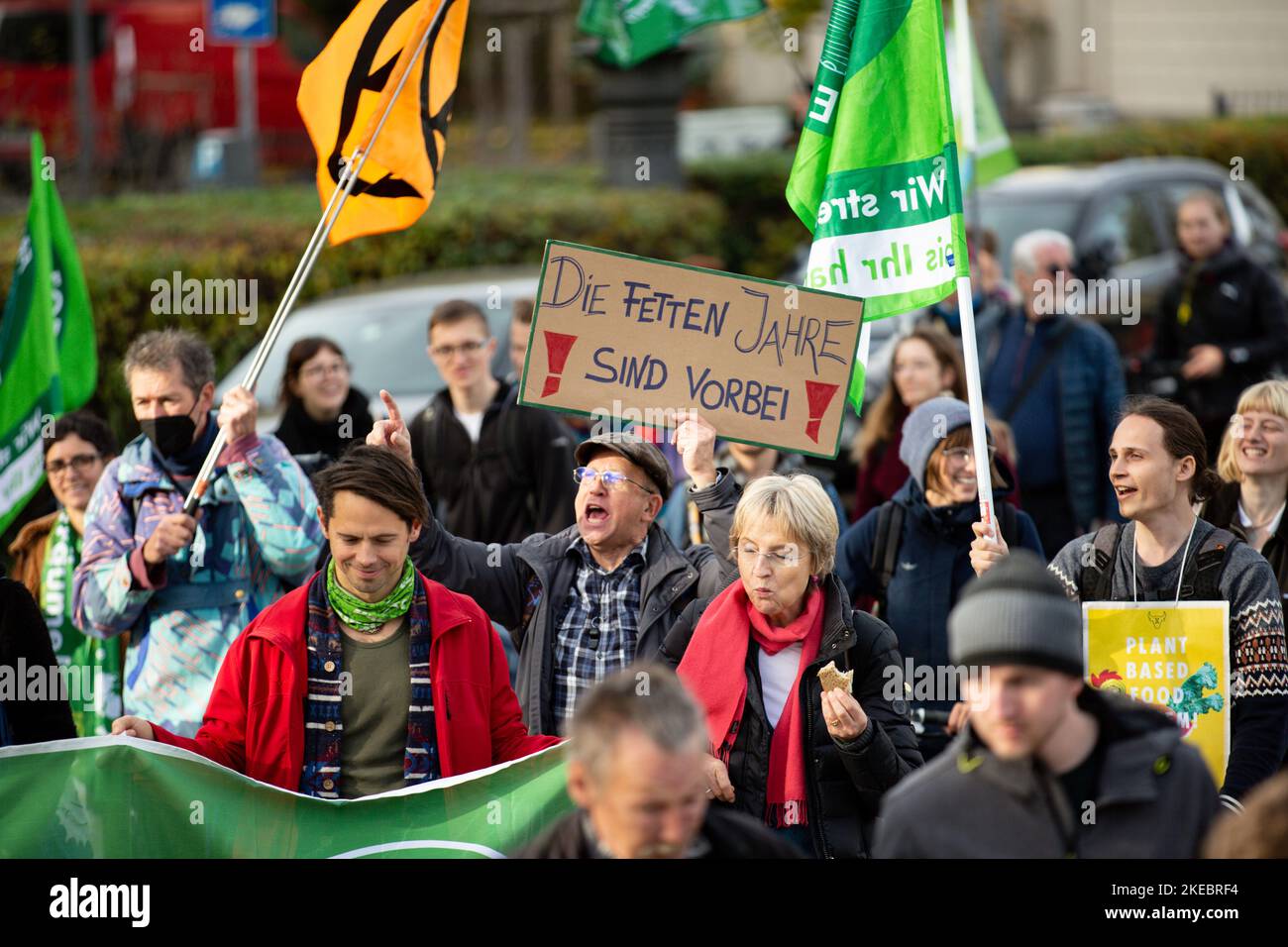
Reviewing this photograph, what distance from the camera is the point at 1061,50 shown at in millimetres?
35219

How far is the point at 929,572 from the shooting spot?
6.12 metres

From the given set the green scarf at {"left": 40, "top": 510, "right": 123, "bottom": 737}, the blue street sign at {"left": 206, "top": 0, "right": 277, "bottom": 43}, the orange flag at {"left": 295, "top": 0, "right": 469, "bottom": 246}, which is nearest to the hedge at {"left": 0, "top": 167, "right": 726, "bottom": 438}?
the blue street sign at {"left": 206, "top": 0, "right": 277, "bottom": 43}

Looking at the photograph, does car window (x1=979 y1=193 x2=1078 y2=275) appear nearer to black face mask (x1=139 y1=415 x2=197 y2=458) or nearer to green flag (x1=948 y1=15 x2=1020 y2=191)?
green flag (x1=948 y1=15 x2=1020 y2=191)

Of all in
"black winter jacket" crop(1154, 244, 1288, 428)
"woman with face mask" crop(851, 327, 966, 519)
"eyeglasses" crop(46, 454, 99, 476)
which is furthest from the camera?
"black winter jacket" crop(1154, 244, 1288, 428)

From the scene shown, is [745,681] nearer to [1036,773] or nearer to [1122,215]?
[1036,773]

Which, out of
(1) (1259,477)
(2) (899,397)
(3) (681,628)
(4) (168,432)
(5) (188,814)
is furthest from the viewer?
(2) (899,397)

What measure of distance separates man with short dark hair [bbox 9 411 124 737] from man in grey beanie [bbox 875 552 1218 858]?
3633 mm

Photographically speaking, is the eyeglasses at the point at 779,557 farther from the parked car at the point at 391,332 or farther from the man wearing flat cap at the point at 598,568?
the parked car at the point at 391,332

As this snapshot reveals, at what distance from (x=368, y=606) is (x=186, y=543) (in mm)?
997

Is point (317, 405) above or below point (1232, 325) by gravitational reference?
below

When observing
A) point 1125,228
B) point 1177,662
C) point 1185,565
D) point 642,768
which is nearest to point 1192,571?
point 1185,565

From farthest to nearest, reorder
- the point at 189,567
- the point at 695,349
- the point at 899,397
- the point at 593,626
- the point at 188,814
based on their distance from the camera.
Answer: the point at 899,397
the point at 189,567
the point at 695,349
the point at 593,626
the point at 188,814

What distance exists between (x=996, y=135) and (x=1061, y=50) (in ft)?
85.3

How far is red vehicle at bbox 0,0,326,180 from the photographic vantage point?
23062 mm
